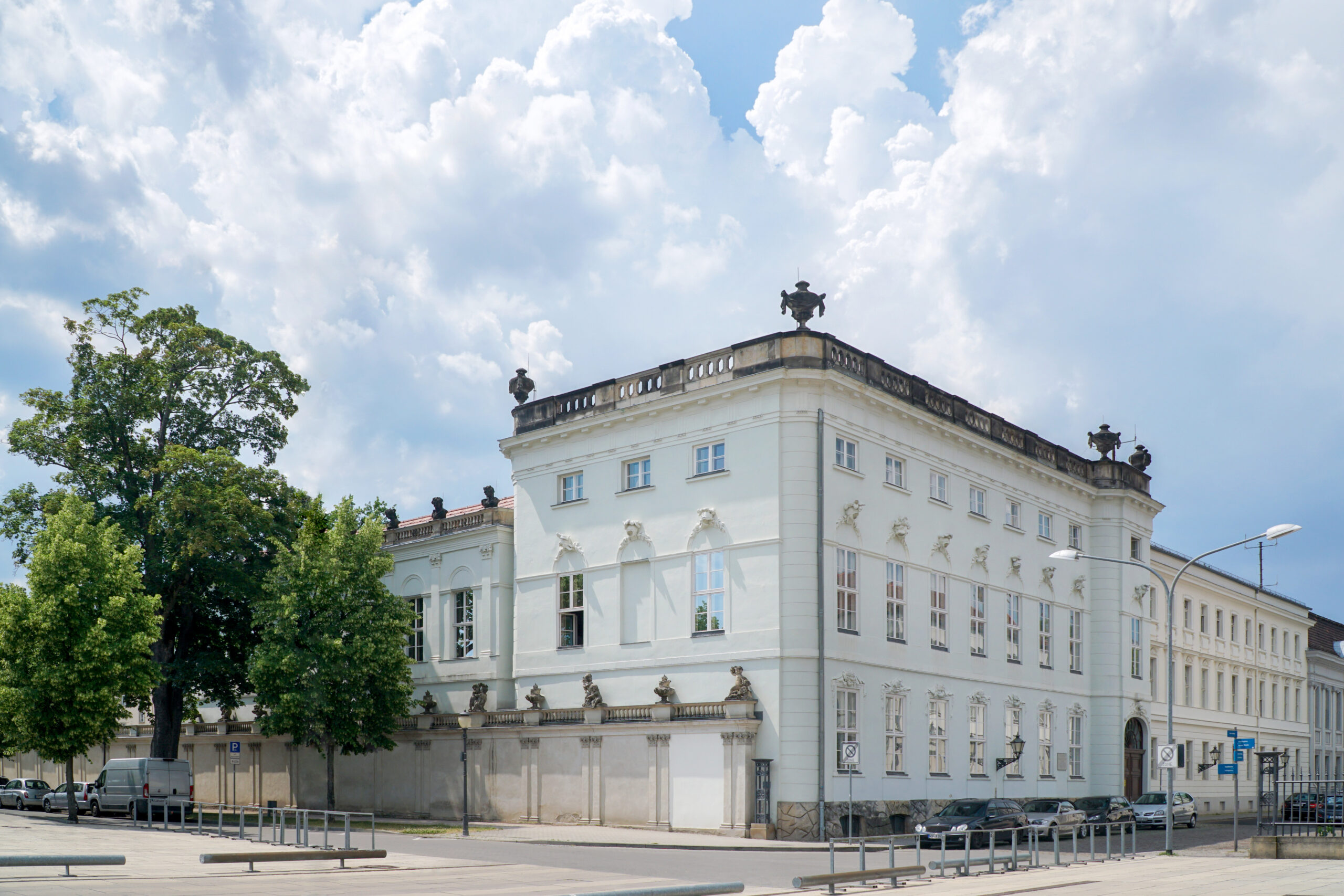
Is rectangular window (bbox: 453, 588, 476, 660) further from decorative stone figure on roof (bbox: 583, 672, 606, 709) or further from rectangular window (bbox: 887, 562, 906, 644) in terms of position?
rectangular window (bbox: 887, 562, 906, 644)

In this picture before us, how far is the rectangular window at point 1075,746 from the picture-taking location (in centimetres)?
5088

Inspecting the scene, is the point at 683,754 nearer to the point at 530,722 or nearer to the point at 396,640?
the point at 530,722

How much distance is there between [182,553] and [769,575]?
2043 cm

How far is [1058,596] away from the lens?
51.0 meters

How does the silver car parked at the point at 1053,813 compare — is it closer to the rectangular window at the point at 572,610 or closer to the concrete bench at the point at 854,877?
the rectangular window at the point at 572,610

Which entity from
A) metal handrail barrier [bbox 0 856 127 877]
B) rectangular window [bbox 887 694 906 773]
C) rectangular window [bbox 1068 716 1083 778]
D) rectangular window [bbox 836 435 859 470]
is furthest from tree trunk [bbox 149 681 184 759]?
rectangular window [bbox 1068 716 1083 778]

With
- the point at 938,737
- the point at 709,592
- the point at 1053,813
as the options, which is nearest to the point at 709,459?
the point at 709,592

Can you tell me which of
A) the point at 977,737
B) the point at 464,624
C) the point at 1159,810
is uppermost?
the point at 464,624

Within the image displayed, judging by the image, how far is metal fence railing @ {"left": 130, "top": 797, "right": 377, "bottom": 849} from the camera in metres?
31.0

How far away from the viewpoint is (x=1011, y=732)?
4675cm

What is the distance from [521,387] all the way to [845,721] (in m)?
16.9

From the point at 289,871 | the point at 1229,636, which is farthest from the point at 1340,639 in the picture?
the point at 289,871

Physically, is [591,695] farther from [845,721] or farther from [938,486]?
[938,486]

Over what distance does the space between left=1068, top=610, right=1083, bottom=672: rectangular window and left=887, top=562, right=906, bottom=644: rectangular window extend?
13.0 meters
